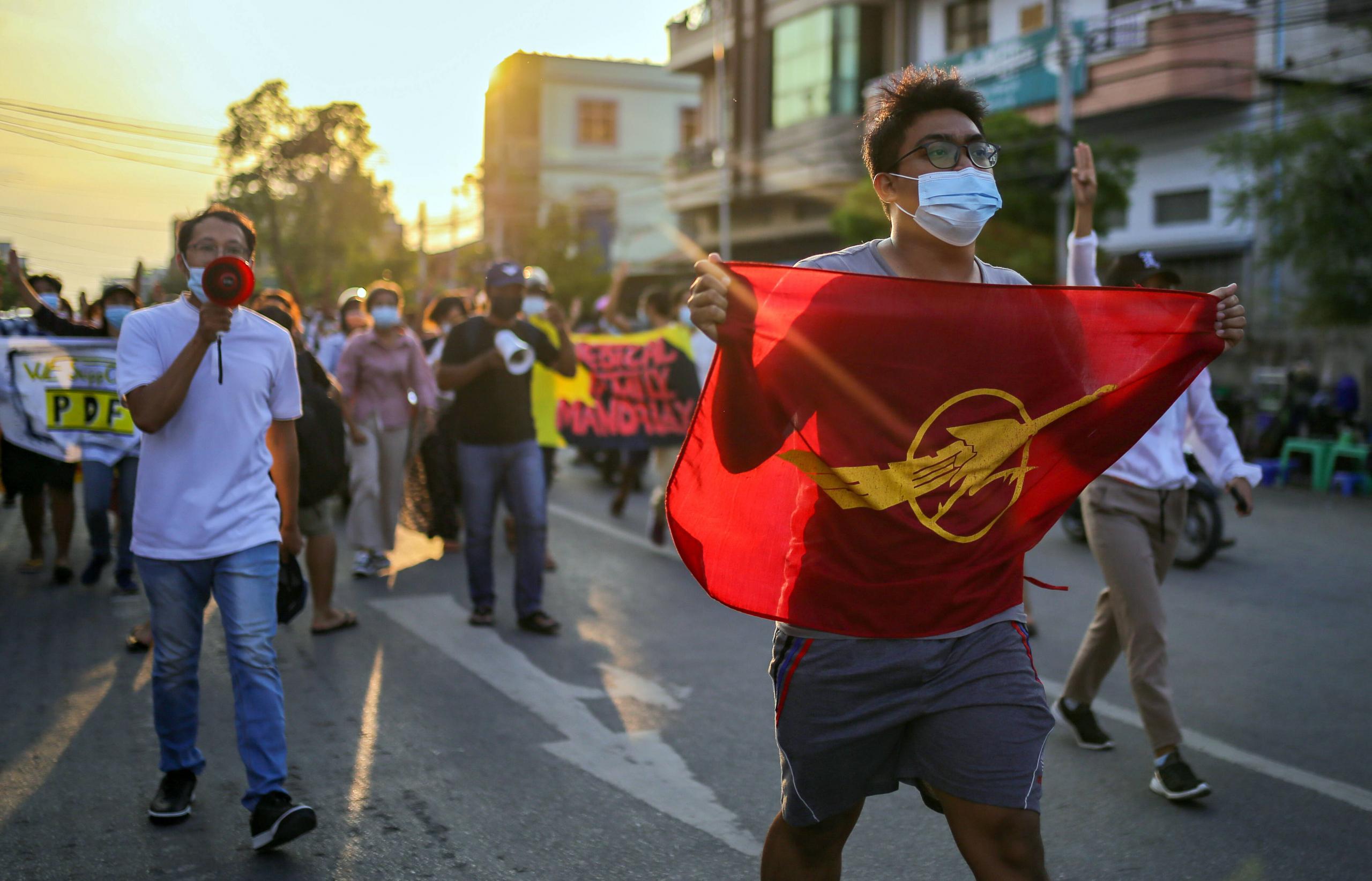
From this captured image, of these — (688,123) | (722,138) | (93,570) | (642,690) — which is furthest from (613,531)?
(688,123)

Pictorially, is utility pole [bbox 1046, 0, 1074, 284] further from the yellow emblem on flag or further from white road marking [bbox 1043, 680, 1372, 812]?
the yellow emblem on flag

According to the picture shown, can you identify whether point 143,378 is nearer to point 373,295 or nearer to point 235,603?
point 235,603

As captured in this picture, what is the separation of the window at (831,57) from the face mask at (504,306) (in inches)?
1071

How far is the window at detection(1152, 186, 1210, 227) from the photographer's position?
2439 cm

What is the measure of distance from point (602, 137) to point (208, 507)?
54.0 m

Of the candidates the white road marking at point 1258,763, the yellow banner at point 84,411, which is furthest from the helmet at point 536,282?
the white road marking at point 1258,763

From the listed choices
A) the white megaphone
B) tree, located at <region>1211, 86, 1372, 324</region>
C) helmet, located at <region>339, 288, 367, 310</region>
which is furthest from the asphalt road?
tree, located at <region>1211, 86, 1372, 324</region>

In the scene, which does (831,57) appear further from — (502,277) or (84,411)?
(84,411)

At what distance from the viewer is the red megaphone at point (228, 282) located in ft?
12.3

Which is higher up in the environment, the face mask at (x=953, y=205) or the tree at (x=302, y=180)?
the tree at (x=302, y=180)

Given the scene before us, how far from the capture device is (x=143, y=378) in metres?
3.88

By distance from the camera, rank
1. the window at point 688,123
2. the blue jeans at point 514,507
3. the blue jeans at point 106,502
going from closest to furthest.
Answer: the blue jeans at point 514,507 < the blue jeans at point 106,502 < the window at point 688,123

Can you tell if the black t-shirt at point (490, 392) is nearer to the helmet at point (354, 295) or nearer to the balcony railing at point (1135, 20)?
the helmet at point (354, 295)

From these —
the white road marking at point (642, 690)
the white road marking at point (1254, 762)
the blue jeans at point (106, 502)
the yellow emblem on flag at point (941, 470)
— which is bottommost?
the white road marking at point (642, 690)
